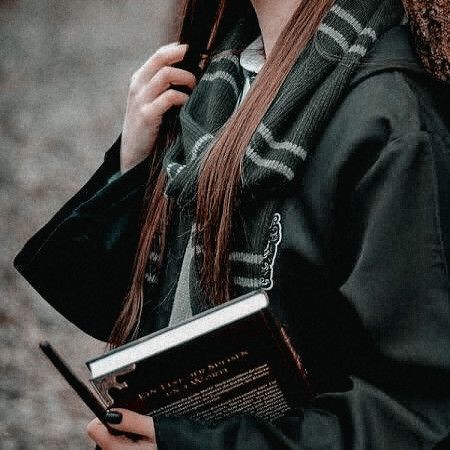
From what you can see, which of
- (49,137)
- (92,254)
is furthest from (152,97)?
(49,137)

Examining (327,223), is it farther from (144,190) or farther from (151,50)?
(151,50)

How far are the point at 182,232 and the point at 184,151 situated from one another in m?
0.14

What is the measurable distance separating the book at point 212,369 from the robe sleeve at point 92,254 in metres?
0.53

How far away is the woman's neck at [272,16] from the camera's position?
1.60 m

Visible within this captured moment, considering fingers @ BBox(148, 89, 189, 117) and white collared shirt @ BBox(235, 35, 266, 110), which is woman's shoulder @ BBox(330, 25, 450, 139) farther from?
fingers @ BBox(148, 89, 189, 117)

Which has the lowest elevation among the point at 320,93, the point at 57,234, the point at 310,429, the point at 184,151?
the point at 310,429

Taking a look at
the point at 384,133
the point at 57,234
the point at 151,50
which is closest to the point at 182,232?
the point at 57,234

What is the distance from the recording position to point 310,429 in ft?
4.19

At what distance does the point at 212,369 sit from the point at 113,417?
0.16 metres

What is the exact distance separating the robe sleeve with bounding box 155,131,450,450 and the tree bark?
13 cm

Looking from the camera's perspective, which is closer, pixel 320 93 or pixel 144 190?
pixel 320 93

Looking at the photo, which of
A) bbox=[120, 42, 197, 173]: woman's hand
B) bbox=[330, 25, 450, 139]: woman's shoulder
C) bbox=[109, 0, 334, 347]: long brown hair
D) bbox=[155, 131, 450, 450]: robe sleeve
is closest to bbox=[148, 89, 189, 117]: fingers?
bbox=[120, 42, 197, 173]: woman's hand

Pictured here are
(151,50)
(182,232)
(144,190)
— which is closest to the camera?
(182,232)

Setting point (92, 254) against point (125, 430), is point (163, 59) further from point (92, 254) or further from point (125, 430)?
point (125, 430)
